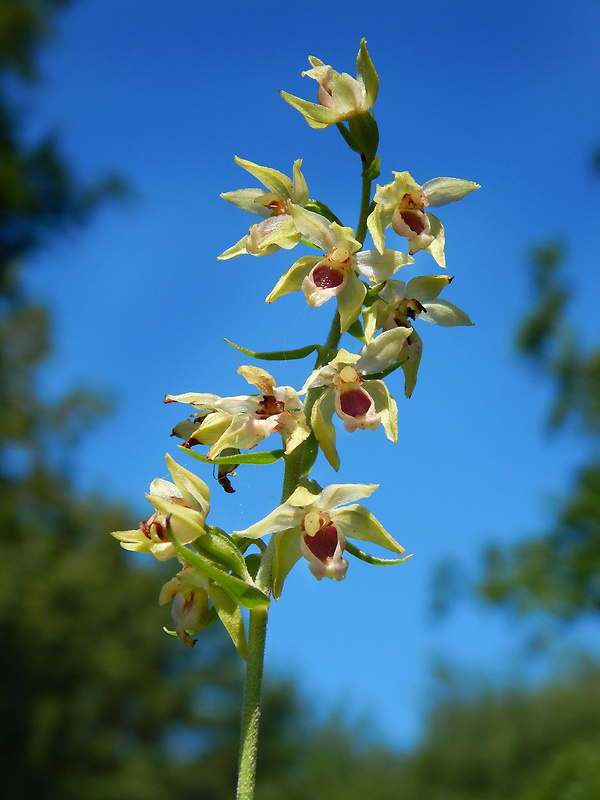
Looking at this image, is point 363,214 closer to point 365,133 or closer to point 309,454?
point 365,133

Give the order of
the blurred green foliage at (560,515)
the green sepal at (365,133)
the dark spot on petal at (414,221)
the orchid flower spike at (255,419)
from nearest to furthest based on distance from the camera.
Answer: the orchid flower spike at (255,419)
the dark spot on petal at (414,221)
the green sepal at (365,133)
the blurred green foliage at (560,515)

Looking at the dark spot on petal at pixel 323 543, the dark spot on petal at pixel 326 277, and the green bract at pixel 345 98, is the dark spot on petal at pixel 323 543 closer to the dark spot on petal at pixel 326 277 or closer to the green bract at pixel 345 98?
the dark spot on petal at pixel 326 277

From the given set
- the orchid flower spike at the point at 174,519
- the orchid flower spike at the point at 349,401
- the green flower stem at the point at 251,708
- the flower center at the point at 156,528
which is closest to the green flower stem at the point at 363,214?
the orchid flower spike at the point at 349,401

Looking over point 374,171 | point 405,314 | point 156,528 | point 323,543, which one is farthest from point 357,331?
point 156,528

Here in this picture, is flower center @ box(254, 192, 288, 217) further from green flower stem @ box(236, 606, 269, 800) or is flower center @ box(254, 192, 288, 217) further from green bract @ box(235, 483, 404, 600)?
green flower stem @ box(236, 606, 269, 800)

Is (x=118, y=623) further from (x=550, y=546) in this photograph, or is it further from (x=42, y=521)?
(x=550, y=546)

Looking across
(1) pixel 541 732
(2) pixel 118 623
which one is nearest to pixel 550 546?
(1) pixel 541 732

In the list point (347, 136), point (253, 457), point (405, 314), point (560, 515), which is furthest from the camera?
point (560, 515)
